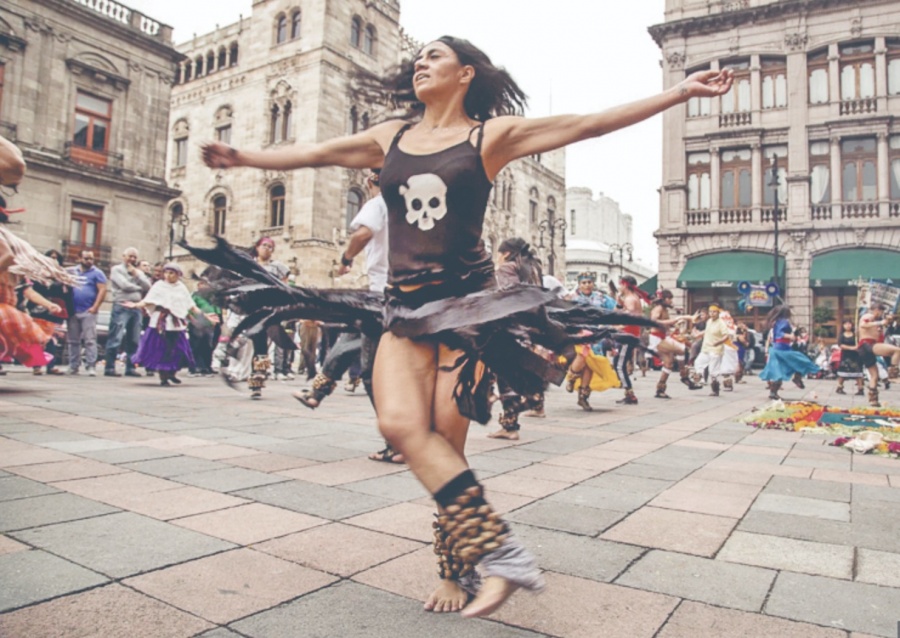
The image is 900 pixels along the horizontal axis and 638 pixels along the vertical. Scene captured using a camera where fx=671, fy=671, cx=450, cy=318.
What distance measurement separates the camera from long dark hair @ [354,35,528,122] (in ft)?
8.87

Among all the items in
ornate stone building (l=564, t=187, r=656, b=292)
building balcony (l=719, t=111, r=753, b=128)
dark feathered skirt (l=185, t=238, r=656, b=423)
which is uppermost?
ornate stone building (l=564, t=187, r=656, b=292)

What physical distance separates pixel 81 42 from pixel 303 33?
9.53m

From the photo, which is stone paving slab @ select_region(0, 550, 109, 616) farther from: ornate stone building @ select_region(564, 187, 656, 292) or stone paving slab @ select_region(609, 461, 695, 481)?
ornate stone building @ select_region(564, 187, 656, 292)

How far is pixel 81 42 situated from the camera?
25031mm

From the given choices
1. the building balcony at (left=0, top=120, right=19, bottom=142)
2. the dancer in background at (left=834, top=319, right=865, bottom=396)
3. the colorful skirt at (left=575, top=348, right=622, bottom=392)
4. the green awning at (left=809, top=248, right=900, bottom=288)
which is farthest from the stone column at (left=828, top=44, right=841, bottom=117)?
the building balcony at (left=0, top=120, right=19, bottom=142)

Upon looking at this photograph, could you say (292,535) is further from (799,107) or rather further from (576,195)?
(576,195)

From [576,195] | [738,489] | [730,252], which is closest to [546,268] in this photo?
[730,252]

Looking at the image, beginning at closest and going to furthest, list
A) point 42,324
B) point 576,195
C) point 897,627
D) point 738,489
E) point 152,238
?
point 897,627
point 738,489
point 42,324
point 152,238
point 576,195

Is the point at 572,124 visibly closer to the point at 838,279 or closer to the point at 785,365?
the point at 785,365

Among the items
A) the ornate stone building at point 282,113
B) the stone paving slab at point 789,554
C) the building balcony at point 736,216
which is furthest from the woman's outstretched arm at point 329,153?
the building balcony at point 736,216

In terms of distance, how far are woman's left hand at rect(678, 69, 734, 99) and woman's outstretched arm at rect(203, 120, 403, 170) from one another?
110 cm

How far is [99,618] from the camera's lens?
1955 mm

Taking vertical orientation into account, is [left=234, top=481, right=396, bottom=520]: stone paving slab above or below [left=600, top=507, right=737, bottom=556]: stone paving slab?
above

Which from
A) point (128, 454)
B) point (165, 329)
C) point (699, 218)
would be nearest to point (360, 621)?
point (128, 454)
